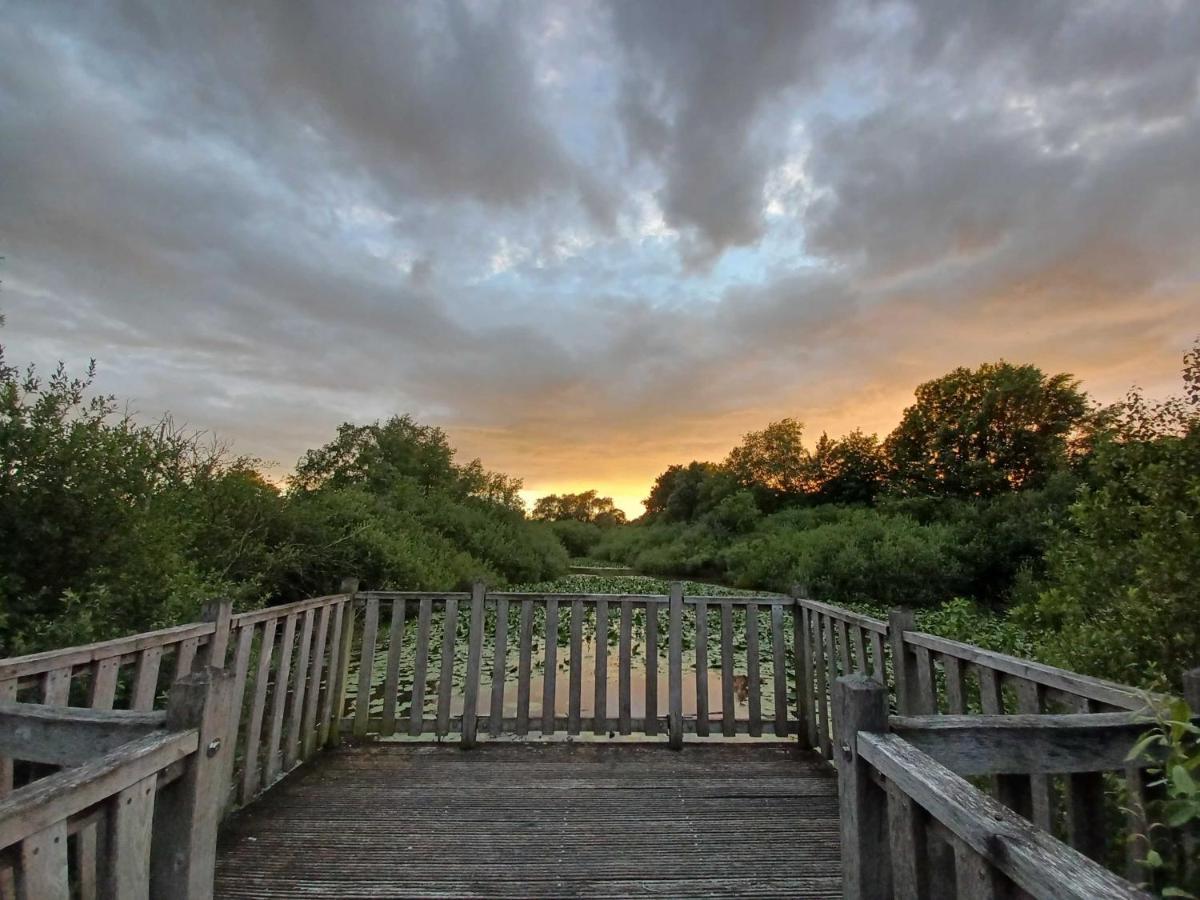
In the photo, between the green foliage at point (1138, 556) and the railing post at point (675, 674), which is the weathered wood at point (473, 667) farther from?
the green foliage at point (1138, 556)

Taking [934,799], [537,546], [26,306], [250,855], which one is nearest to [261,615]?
[250,855]

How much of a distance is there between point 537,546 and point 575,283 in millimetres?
11816

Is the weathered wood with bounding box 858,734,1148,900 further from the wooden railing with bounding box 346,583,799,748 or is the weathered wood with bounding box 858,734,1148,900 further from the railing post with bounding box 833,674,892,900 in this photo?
the wooden railing with bounding box 346,583,799,748

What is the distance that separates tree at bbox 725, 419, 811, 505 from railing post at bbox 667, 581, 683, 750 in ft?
80.3

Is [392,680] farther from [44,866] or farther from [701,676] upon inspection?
[44,866]

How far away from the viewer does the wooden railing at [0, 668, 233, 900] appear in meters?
0.91

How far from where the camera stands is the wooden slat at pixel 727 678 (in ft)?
11.9

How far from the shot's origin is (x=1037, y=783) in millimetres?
1482

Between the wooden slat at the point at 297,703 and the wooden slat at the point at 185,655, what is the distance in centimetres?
80

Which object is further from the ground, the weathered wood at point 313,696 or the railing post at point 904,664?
the railing post at point 904,664

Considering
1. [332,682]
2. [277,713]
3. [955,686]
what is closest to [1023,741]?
[955,686]

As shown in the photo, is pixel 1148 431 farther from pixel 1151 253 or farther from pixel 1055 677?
pixel 1151 253

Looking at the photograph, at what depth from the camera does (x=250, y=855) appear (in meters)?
2.33

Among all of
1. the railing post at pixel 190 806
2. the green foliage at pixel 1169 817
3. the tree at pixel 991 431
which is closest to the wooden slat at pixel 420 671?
the railing post at pixel 190 806
